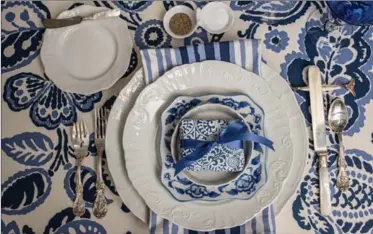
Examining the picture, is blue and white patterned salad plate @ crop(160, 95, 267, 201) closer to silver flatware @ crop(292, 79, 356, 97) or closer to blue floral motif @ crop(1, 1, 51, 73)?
silver flatware @ crop(292, 79, 356, 97)

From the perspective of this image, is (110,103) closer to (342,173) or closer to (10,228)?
(10,228)

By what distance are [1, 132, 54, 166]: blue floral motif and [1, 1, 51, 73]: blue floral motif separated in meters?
0.11

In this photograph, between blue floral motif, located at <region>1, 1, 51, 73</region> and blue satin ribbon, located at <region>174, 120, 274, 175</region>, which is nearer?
blue satin ribbon, located at <region>174, 120, 274, 175</region>

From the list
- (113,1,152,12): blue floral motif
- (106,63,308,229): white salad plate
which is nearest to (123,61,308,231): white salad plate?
(106,63,308,229): white salad plate

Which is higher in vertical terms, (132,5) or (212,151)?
(132,5)

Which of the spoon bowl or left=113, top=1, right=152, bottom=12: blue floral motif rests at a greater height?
left=113, top=1, right=152, bottom=12: blue floral motif

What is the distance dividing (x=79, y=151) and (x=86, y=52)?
0.50 feet

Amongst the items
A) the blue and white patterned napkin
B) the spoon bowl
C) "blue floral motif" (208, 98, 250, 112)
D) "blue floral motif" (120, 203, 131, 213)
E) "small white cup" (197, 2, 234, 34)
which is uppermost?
"small white cup" (197, 2, 234, 34)

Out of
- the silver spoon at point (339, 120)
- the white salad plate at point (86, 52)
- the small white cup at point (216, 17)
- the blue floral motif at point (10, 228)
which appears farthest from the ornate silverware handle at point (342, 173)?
the blue floral motif at point (10, 228)

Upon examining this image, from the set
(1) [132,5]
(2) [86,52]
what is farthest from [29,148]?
(1) [132,5]

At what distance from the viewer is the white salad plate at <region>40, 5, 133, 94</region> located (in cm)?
79

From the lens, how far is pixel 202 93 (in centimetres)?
76

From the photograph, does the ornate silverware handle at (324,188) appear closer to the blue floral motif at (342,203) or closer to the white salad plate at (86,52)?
the blue floral motif at (342,203)

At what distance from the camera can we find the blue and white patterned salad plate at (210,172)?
→ 2.39ft
